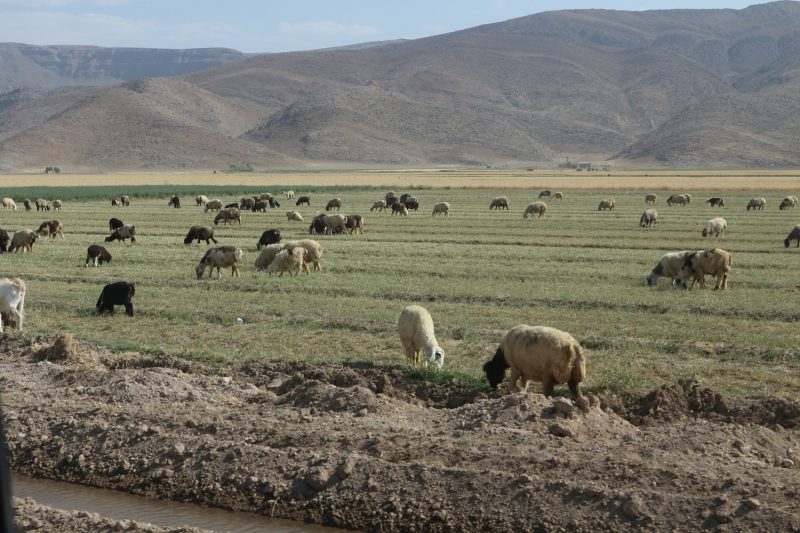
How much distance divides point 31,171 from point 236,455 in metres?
173

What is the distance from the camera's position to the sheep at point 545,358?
1265 cm

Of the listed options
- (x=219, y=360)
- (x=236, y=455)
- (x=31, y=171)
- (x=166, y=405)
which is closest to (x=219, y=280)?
(x=219, y=360)

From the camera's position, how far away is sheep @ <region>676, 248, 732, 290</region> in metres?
22.8

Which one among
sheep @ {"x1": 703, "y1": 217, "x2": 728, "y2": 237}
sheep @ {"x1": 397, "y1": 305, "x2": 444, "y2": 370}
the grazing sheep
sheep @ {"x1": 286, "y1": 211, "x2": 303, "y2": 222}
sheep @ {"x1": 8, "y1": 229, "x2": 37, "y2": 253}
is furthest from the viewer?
the grazing sheep

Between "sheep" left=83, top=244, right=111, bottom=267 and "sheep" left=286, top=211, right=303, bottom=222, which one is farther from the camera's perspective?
"sheep" left=286, top=211, right=303, bottom=222

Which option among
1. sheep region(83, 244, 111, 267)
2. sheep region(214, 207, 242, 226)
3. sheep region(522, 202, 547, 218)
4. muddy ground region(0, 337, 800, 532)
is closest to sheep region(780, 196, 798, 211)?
sheep region(522, 202, 547, 218)

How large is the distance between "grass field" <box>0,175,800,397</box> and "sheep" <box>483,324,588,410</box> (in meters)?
1.09

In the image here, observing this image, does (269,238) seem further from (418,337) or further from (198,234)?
(418,337)

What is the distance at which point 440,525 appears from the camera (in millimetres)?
9617

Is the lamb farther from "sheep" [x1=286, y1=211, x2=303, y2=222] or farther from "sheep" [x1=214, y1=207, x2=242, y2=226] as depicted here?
"sheep" [x1=286, y1=211, x2=303, y2=222]

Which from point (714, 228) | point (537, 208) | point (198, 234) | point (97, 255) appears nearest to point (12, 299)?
point (97, 255)

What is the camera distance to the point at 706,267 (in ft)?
75.5

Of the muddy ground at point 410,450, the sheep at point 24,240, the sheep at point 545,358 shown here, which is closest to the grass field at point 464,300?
the sheep at point 24,240

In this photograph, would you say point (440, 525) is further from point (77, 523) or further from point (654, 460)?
point (77, 523)
